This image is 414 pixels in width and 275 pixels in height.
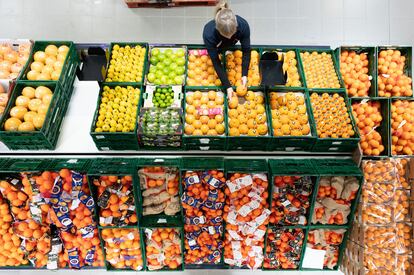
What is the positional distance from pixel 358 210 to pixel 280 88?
5.35 ft

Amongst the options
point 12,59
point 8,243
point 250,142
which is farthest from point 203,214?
point 12,59

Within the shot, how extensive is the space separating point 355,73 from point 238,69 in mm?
1656

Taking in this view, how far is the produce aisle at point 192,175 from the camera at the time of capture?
130 inches

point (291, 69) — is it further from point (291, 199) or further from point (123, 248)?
point (123, 248)

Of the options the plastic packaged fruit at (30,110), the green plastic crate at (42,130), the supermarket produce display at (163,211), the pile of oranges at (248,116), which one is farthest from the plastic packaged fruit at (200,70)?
the plastic packaged fruit at (30,110)

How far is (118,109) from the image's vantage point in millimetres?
3488

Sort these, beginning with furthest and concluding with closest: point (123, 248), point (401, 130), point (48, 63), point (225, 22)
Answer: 1. point (401, 130)
2. point (48, 63)
3. point (123, 248)
4. point (225, 22)

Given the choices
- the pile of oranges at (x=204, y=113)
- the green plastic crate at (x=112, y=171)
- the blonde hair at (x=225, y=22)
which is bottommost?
the green plastic crate at (x=112, y=171)

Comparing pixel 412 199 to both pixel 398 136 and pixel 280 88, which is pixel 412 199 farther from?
pixel 280 88

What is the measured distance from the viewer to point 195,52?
3.99 meters

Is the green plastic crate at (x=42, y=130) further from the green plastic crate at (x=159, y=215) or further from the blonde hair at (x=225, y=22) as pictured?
the blonde hair at (x=225, y=22)

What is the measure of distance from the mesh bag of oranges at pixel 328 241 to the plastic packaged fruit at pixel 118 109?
2.41 m

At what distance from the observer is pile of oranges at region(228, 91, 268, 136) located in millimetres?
3379

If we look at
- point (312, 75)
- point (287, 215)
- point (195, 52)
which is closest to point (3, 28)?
point (195, 52)
